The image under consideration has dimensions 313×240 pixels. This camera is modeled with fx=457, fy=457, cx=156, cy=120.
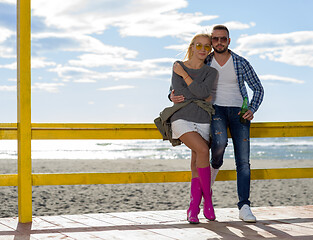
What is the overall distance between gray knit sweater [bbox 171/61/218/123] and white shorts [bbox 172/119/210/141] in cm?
3

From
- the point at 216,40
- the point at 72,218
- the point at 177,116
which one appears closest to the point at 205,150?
the point at 177,116

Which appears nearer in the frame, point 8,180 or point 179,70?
point 179,70

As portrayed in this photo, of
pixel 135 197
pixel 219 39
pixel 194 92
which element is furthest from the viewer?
pixel 135 197

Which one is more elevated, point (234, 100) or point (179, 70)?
point (179, 70)

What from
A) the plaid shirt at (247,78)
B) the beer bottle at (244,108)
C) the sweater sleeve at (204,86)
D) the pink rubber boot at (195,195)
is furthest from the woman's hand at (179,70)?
the pink rubber boot at (195,195)

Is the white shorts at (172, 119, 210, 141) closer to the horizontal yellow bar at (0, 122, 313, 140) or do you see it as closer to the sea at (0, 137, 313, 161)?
the horizontal yellow bar at (0, 122, 313, 140)

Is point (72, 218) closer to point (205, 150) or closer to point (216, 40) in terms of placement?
point (205, 150)

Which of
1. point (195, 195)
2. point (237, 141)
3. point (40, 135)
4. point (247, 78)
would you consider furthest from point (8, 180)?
point (247, 78)

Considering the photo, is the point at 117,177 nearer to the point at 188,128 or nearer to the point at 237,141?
the point at 188,128

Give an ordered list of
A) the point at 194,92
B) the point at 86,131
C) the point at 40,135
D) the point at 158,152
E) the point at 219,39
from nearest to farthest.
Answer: the point at 194,92 < the point at 219,39 < the point at 40,135 < the point at 86,131 < the point at 158,152

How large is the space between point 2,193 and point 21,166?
4982 mm

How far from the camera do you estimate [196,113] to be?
368 centimetres

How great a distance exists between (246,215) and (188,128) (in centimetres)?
92

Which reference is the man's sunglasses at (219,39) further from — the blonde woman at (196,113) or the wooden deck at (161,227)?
the wooden deck at (161,227)
